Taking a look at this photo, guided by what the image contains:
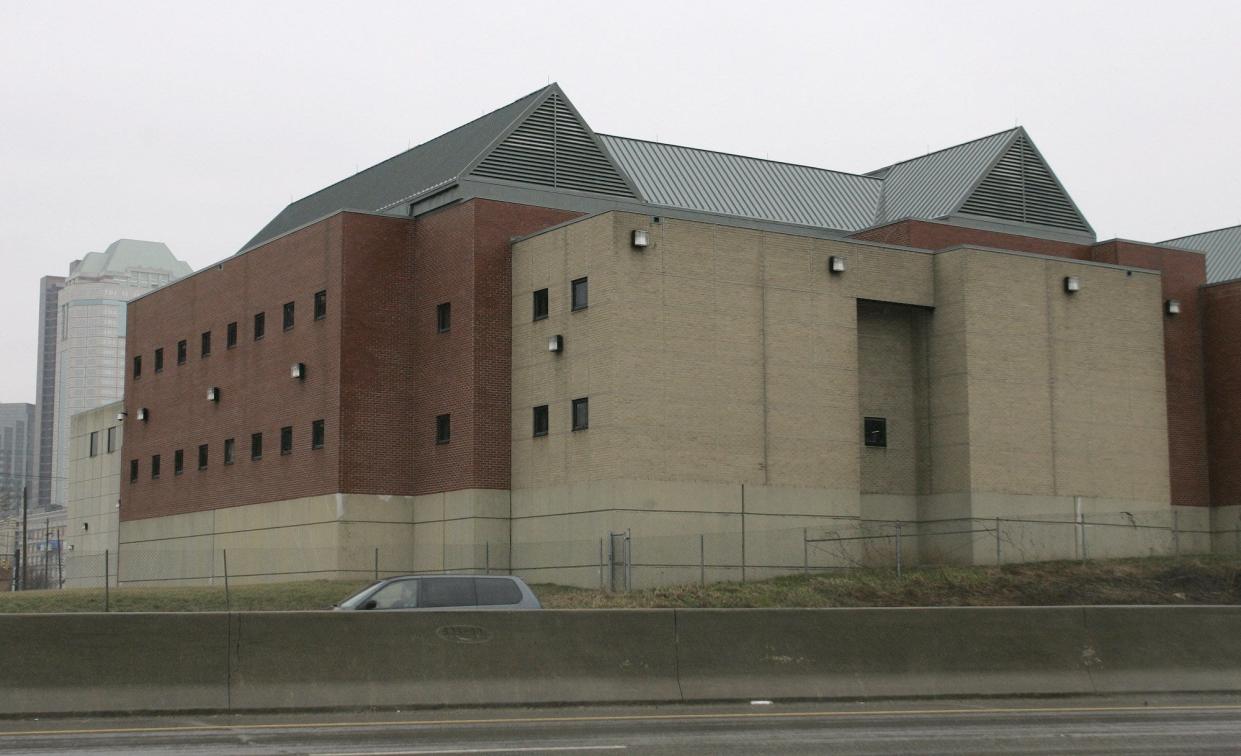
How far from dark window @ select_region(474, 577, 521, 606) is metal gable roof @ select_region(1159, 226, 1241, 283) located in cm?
4851

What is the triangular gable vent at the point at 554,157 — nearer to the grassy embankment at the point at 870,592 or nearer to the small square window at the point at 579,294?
the small square window at the point at 579,294

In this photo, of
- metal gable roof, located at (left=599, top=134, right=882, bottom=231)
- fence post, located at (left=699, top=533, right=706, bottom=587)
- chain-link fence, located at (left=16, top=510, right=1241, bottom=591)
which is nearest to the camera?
fence post, located at (left=699, top=533, right=706, bottom=587)

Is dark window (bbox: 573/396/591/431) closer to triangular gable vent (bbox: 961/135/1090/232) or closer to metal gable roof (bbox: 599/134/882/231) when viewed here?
metal gable roof (bbox: 599/134/882/231)

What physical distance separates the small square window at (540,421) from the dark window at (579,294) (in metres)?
3.20

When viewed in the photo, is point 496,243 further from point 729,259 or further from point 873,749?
point 873,749

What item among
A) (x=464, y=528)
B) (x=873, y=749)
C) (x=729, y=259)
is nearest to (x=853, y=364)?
(x=729, y=259)

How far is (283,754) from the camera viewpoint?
642 inches

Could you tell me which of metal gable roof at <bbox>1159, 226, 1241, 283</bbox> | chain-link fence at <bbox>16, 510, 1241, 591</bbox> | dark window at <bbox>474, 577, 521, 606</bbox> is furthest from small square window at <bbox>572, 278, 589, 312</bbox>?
metal gable roof at <bbox>1159, 226, 1241, 283</bbox>

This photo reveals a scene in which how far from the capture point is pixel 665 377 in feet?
148

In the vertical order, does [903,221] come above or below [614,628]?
above

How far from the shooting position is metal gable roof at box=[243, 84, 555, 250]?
53.7 meters

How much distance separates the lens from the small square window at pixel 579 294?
46.4 metres

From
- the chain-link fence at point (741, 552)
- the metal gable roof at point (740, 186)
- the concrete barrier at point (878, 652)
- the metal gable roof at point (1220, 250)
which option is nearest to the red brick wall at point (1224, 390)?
the chain-link fence at point (741, 552)

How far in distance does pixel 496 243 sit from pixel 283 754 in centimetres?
3396
